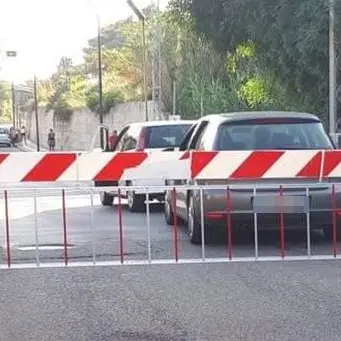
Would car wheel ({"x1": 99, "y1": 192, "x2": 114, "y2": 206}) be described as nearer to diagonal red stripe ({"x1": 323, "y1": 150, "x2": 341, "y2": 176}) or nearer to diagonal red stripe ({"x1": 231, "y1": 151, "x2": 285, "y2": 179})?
diagonal red stripe ({"x1": 231, "y1": 151, "x2": 285, "y2": 179})

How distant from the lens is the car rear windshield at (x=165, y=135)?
1677cm

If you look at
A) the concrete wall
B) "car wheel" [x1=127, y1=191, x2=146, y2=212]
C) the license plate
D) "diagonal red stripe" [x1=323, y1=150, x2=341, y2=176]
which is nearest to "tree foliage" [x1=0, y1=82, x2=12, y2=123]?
the concrete wall

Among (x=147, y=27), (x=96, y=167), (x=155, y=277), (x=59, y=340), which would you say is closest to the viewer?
(x=59, y=340)

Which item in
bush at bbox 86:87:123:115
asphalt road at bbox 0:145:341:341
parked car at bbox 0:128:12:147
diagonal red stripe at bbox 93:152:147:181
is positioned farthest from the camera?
parked car at bbox 0:128:12:147

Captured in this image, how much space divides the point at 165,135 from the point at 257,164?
7.18 meters

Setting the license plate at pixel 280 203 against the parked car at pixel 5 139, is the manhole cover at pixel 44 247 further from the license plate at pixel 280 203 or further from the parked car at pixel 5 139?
the parked car at pixel 5 139

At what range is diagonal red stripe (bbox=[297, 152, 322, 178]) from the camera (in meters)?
9.93

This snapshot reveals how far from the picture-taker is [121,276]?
9.20 m

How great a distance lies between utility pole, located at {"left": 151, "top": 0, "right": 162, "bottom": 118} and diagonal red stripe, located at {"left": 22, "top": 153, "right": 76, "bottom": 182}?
27878 millimetres

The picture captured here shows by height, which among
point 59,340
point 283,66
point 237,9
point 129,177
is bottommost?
point 59,340

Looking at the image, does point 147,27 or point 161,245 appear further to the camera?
point 147,27

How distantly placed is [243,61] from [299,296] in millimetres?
23588

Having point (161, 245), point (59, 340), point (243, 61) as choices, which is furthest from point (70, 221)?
A: point (243, 61)

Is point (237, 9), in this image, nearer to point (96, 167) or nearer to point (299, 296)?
point (96, 167)
